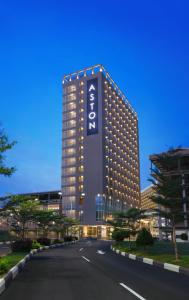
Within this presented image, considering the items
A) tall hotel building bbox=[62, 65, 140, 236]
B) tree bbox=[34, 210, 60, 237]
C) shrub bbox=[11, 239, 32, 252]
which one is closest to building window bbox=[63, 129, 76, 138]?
tall hotel building bbox=[62, 65, 140, 236]

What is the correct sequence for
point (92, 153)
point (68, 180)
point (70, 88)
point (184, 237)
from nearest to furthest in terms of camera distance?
1. point (184, 237)
2. point (92, 153)
3. point (68, 180)
4. point (70, 88)

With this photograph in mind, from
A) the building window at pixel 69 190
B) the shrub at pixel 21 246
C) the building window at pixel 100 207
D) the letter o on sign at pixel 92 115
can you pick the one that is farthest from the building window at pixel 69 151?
the shrub at pixel 21 246

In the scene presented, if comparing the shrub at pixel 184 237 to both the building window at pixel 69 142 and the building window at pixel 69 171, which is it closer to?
the building window at pixel 69 171

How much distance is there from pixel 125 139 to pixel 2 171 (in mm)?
138754

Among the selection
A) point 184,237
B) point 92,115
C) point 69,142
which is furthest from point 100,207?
point 184,237

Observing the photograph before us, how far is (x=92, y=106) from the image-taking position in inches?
5054

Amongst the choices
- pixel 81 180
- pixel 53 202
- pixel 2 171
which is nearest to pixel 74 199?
pixel 81 180

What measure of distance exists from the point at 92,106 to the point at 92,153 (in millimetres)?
17282

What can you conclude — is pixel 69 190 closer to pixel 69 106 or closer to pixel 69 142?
pixel 69 142

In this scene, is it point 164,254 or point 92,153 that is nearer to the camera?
point 164,254

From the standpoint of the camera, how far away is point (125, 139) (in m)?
155

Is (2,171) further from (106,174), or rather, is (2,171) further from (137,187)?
(137,187)

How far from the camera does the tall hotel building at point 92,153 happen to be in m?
122

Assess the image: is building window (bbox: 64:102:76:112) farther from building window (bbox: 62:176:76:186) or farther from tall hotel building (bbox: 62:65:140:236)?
building window (bbox: 62:176:76:186)
